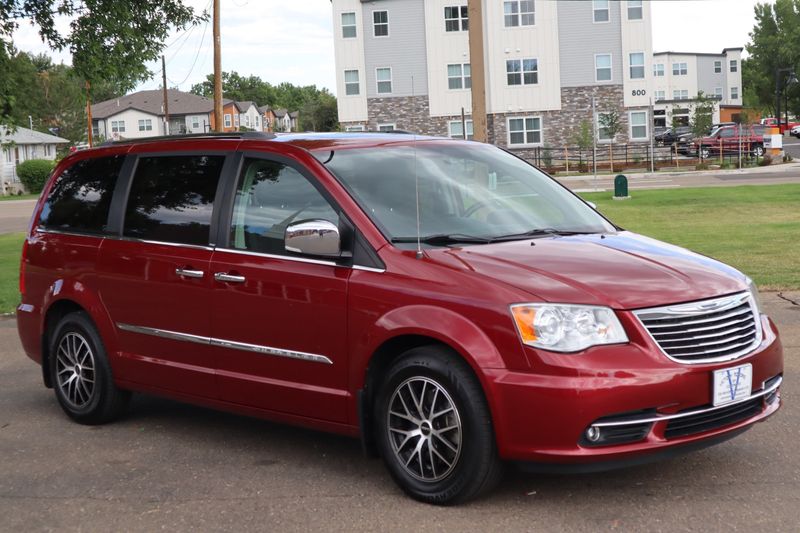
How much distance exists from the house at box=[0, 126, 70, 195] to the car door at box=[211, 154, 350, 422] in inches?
2215

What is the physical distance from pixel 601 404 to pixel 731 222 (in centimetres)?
1735

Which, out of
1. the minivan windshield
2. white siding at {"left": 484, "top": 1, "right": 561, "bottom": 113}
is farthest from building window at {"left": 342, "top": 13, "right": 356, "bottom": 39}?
the minivan windshield

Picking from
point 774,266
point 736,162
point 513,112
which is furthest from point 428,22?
point 774,266

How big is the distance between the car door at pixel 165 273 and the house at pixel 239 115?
96.4 metres

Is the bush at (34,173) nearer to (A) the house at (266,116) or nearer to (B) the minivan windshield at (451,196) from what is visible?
(A) the house at (266,116)

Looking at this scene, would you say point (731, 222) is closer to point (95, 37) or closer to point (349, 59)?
point (95, 37)

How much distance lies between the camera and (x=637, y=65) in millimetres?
51094

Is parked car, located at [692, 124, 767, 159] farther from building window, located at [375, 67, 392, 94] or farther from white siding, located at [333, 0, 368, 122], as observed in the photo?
white siding, located at [333, 0, 368, 122]

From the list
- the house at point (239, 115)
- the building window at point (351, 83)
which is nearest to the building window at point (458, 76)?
the building window at point (351, 83)

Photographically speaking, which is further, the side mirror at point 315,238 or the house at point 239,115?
the house at point 239,115

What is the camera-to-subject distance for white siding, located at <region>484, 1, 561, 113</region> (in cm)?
5144

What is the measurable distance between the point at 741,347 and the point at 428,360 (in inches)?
56.9

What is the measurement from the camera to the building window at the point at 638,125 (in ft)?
170

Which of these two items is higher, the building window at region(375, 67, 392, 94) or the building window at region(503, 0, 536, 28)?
the building window at region(503, 0, 536, 28)
